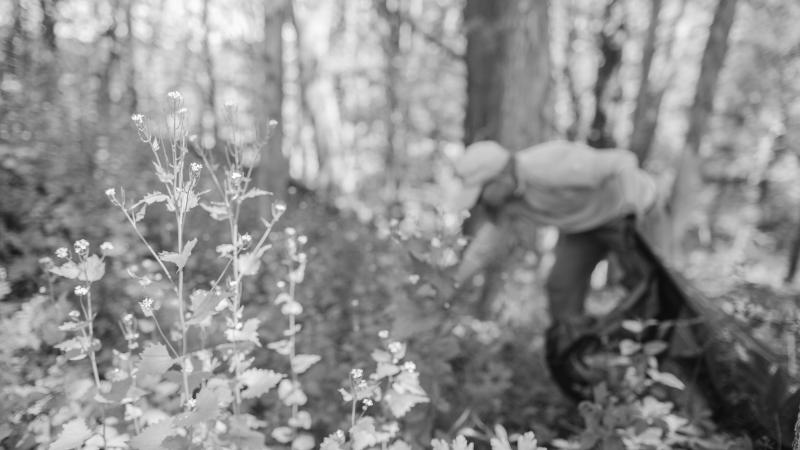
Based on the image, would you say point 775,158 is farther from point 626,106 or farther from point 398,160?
point 398,160

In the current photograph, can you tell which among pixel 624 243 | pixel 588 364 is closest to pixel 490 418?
pixel 588 364

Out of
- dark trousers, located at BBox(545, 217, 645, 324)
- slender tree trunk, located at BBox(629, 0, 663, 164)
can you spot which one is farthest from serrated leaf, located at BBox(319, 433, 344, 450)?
slender tree trunk, located at BBox(629, 0, 663, 164)

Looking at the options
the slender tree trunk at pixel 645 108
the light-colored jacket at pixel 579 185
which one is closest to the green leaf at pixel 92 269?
the light-colored jacket at pixel 579 185

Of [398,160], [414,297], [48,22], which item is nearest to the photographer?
[414,297]

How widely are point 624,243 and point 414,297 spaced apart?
171cm

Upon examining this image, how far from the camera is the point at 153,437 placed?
1390mm

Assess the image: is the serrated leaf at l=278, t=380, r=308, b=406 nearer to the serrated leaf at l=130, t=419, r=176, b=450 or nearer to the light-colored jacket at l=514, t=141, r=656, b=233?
the serrated leaf at l=130, t=419, r=176, b=450

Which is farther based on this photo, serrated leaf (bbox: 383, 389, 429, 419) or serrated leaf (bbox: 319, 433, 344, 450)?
serrated leaf (bbox: 383, 389, 429, 419)

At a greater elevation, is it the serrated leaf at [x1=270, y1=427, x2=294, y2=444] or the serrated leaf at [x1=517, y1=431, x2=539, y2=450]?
the serrated leaf at [x1=517, y1=431, x2=539, y2=450]

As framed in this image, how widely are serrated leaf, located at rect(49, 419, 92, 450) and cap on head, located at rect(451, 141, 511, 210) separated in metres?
2.18

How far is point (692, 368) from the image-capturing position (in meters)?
2.62

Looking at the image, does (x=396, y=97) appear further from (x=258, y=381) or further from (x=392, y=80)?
(x=258, y=381)

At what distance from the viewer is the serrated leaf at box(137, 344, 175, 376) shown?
1.35 meters

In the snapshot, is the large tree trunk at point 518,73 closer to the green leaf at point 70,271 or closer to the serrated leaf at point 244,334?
the serrated leaf at point 244,334
